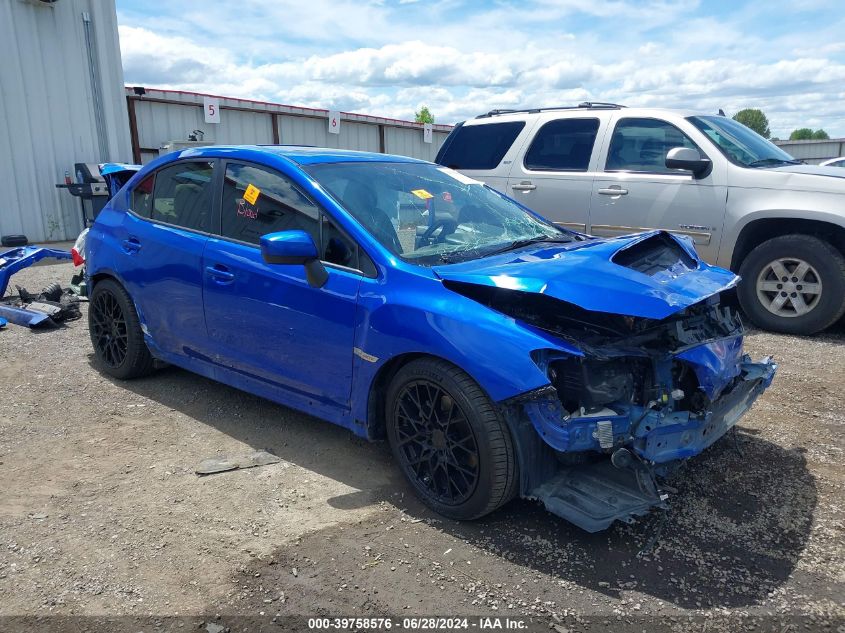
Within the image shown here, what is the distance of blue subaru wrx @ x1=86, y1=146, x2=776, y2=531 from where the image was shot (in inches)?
114

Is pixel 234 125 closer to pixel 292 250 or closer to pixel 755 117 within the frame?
pixel 292 250

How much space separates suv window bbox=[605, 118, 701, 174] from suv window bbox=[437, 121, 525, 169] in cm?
117

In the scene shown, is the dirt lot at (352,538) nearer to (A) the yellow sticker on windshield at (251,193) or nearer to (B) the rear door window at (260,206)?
(B) the rear door window at (260,206)

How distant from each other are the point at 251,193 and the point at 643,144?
14.3ft

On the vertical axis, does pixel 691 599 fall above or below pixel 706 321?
below

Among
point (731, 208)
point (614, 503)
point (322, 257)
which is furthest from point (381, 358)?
point (731, 208)

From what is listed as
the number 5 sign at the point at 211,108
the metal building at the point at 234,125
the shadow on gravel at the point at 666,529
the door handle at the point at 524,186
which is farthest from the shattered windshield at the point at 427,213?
the number 5 sign at the point at 211,108

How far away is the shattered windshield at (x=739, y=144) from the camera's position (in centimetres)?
641

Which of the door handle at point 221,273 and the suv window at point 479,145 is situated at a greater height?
the suv window at point 479,145

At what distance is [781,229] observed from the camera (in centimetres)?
616

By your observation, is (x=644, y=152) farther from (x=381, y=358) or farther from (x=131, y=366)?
(x=131, y=366)

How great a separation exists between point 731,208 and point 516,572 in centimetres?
467

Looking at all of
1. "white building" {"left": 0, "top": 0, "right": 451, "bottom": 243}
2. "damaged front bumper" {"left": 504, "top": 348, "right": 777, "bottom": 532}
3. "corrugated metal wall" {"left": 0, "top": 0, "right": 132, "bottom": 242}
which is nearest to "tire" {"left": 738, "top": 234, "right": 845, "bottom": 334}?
"damaged front bumper" {"left": 504, "top": 348, "right": 777, "bottom": 532}

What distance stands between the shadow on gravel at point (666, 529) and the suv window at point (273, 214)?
1.17 meters
